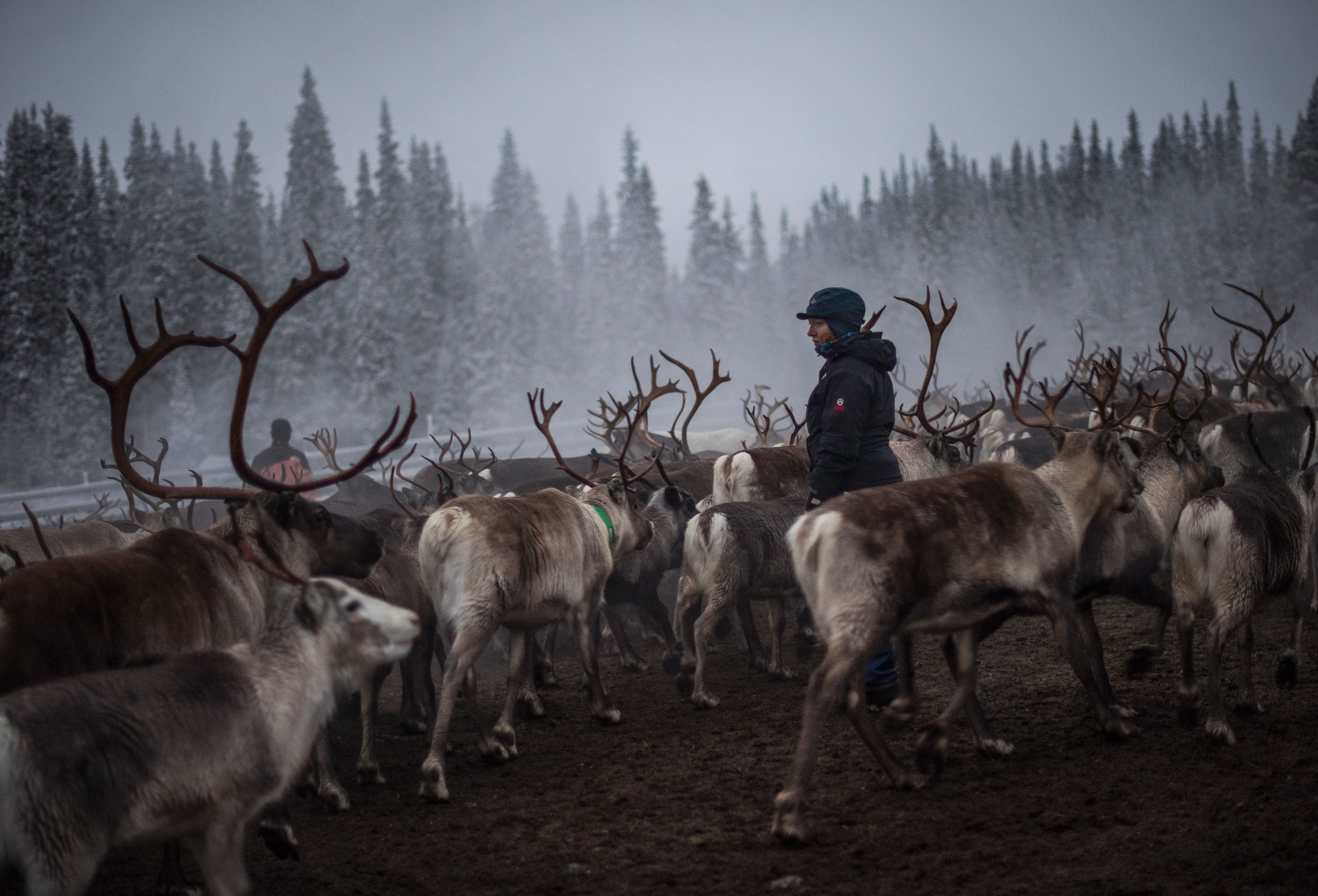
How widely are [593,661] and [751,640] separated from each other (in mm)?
1741

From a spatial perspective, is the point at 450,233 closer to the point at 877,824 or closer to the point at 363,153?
the point at 363,153

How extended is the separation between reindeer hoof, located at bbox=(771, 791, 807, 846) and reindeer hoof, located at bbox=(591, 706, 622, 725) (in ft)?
6.73

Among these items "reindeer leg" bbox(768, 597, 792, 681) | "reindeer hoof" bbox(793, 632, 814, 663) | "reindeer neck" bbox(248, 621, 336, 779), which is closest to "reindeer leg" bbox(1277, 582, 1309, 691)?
"reindeer leg" bbox(768, 597, 792, 681)

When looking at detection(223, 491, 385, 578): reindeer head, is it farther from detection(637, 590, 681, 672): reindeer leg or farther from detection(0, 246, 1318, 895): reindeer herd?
detection(637, 590, 681, 672): reindeer leg

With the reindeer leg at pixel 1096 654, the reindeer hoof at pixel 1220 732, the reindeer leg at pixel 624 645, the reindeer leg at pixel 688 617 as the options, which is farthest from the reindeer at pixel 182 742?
the reindeer leg at pixel 624 645

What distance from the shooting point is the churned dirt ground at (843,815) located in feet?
10.9

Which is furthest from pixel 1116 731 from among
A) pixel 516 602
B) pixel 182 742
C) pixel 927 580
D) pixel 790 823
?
pixel 182 742

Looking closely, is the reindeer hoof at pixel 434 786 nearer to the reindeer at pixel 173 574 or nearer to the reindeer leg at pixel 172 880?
the reindeer at pixel 173 574

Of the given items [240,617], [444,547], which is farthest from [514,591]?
[240,617]

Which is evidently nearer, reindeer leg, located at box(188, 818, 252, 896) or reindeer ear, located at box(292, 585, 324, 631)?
reindeer leg, located at box(188, 818, 252, 896)

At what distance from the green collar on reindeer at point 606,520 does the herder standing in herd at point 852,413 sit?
134cm

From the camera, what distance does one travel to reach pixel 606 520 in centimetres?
611

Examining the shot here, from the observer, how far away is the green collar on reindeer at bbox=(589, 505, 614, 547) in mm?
5988

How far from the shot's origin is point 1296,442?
935cm
